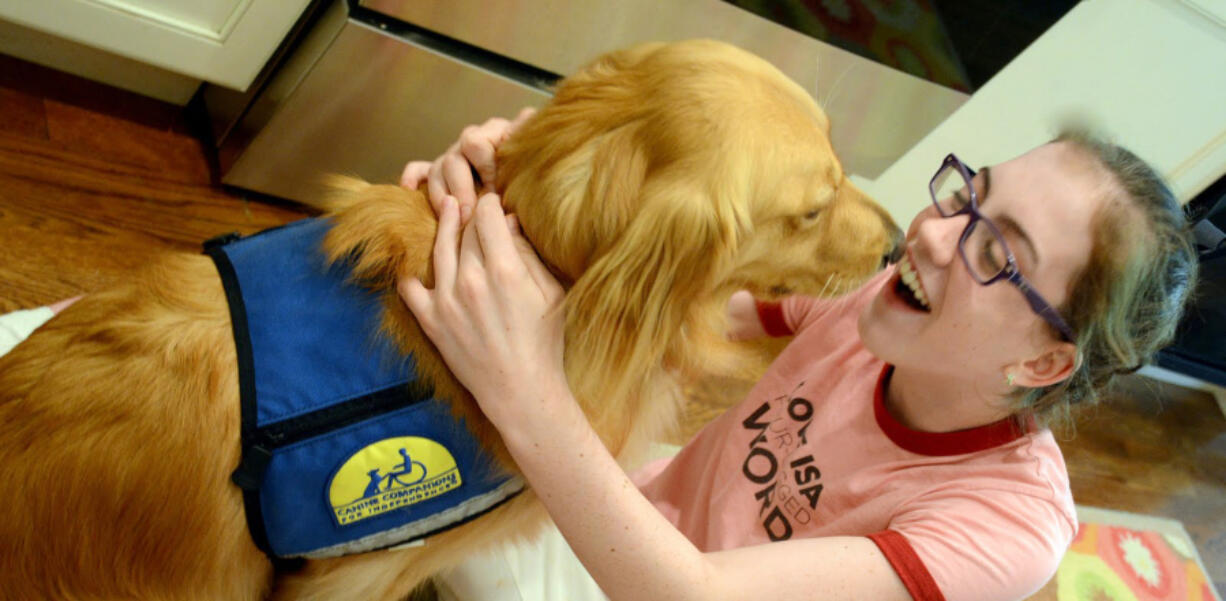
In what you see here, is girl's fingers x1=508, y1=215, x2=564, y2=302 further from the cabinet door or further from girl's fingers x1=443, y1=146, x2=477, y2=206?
the cabinet door

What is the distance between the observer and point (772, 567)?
3.39ft

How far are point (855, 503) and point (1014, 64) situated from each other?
5.60 feet

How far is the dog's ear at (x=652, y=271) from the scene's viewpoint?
3.14 feet

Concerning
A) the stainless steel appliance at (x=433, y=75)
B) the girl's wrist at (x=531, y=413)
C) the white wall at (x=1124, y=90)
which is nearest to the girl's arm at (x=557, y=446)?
the girl's wrist at (x=531, y=413)

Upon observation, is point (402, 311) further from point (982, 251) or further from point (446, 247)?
point (982, 251)

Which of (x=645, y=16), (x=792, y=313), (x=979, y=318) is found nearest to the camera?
(x=979, y=318)

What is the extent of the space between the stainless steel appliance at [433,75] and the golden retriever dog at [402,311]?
886 mm

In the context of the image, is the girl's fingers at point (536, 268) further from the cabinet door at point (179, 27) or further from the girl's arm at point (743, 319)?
the cabinet door at point (179, 27)

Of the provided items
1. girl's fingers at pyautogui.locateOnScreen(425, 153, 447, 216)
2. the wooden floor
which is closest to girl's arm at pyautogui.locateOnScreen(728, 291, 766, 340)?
girl's fingers at pyautogui.locateOnScreen(425, 153, 447, 216)

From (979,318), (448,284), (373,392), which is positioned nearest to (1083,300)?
(979,318)

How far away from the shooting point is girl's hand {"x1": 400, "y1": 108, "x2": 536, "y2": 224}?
1.11 m

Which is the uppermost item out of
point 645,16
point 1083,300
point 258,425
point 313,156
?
point 1083,300

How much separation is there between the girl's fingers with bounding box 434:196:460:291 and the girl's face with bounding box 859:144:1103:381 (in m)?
0.62

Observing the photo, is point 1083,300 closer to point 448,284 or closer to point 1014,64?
point 448,284
